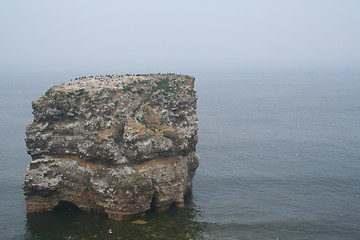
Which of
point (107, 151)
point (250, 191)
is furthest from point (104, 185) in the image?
point (250, 191)

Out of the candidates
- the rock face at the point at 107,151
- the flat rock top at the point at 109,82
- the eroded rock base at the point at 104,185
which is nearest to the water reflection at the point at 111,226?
the eroded rock base at the point at 104,185

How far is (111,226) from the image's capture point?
1695 inches

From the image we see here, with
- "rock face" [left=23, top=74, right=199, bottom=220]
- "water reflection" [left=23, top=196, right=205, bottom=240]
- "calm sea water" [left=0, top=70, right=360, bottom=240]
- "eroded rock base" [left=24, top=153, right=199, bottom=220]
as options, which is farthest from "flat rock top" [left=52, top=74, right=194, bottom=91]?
"calm sea water" [left=0, top=70, right=360, bottom=240]

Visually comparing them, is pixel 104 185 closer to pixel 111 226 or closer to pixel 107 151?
pixel 107 151

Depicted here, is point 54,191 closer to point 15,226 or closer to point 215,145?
point 15,226

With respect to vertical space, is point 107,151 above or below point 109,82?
below

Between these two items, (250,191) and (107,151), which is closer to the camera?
(107,151)

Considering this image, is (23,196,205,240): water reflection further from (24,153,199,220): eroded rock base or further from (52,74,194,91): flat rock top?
(52,74,194,91): flat rock top

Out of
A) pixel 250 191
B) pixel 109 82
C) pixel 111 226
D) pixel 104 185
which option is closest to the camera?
pixel 111 226

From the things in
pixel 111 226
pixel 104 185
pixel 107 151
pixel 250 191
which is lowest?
pixel 111 226

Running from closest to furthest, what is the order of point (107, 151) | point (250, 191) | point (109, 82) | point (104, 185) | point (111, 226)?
point (111, 226) < point (104, 185) < point (107, 151) < point (109, 82) < point (250, 191)

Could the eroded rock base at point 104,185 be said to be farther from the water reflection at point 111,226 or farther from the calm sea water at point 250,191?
the calm sea water at point 250,191

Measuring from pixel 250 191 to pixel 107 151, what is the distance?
2393cm

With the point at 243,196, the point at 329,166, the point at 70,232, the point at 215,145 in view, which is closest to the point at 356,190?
the point at 329,166
